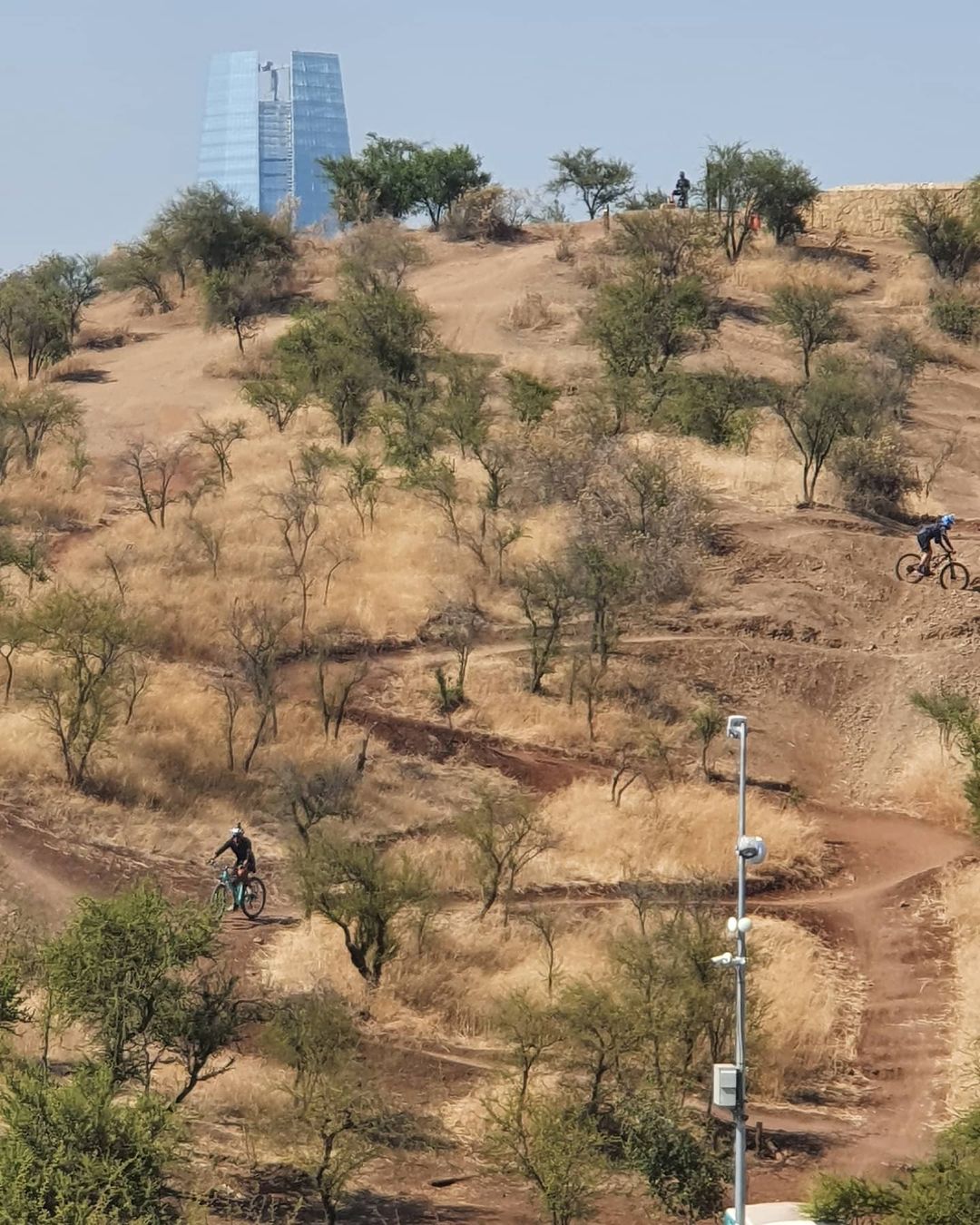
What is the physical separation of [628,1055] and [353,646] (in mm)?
15032

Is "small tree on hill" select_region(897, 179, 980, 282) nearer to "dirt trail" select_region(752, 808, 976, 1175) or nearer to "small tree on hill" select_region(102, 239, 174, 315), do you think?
"small tree on hill" select_region(102, 239, 174, 315)

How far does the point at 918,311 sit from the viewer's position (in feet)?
184

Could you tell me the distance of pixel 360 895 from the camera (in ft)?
72.5

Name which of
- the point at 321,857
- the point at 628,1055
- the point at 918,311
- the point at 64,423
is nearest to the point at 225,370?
the point at 64,423

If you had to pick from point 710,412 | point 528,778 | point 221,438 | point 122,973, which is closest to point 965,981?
point 528,778

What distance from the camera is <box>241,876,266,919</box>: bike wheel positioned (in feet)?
79.4

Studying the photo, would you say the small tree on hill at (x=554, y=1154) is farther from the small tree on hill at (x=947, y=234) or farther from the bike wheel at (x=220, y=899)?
the small tree on hill at (x=947, y=234)

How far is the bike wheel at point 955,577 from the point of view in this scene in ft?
115

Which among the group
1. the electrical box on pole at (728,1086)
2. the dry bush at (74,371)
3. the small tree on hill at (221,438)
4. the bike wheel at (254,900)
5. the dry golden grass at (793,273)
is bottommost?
the bike wheel at (254,900)

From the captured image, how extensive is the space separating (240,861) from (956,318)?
3740 centimetres

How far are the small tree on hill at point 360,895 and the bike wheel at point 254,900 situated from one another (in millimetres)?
1587

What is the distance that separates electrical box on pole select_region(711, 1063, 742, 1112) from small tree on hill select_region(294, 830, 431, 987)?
8.37m

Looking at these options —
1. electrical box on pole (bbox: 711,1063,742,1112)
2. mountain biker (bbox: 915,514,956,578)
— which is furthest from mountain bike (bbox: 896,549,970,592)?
electrical box on pole (bbox: 711,1063,742,1112)

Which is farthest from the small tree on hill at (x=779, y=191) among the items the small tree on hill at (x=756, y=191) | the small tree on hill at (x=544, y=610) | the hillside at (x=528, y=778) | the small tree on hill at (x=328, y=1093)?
the small tree on hill at (x=328, y=1093)
